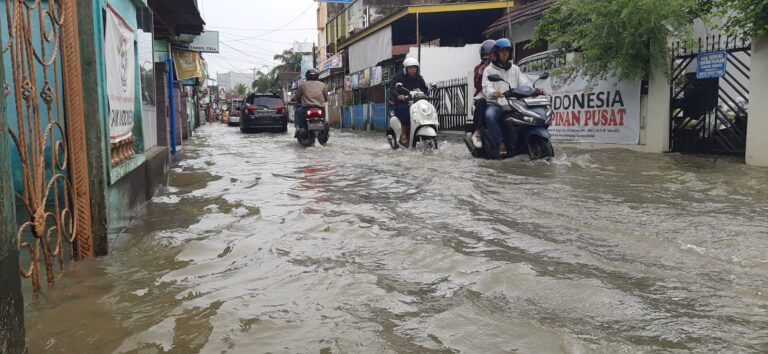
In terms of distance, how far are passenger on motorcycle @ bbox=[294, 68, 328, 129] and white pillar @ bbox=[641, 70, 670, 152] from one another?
645 cm

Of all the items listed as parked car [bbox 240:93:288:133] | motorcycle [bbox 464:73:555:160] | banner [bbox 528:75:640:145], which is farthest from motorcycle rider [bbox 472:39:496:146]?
parked car [bbox 240:93:288:133]

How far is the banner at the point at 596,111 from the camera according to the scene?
9.65 m

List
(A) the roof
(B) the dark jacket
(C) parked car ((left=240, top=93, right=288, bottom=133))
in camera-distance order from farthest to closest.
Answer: (C) parked car ((left=240, top=93, right=288, bottom=133)) < (A) the roof < (B) the dark jacket

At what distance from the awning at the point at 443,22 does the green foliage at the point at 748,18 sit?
11729mm

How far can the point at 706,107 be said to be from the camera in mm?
8594

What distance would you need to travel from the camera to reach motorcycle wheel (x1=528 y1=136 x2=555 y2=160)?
7.95 m

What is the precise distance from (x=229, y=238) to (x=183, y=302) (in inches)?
53.9

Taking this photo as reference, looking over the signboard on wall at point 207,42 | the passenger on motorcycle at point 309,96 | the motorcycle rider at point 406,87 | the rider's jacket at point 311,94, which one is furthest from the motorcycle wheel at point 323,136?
the signboard on wall at point 207,42

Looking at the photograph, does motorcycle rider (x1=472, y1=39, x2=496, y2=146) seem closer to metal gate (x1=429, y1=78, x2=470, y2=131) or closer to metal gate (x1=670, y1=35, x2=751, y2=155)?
metal gate (x1=670, y1=35, x2=751, y2=155)

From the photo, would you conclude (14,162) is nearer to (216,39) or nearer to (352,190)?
(352,190)

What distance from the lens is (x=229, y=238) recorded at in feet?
13.5

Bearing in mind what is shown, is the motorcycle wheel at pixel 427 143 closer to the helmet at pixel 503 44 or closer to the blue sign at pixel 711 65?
the helmet at pixel 503 44

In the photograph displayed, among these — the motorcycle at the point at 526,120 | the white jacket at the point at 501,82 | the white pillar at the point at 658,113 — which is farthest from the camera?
the white pillar at the point at 658,113

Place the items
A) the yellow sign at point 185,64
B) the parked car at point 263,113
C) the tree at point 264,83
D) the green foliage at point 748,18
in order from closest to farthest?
the green foliage at point 748,18, the yellow sign at point 185,64, the parked car at point 263,113, the tree at point 264,83
